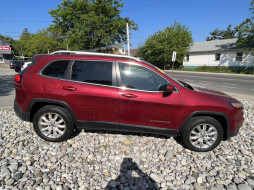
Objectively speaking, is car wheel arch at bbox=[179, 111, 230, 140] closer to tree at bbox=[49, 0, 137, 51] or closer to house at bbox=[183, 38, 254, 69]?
tree at bbox=[49, 0, 137, 51]

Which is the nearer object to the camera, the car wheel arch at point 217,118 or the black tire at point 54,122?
the car wheel arch at point 217,118

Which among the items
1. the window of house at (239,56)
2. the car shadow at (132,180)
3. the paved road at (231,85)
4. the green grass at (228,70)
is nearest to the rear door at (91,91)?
the car shadow at (132,180)

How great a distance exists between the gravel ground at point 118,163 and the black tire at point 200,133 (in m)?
0.14

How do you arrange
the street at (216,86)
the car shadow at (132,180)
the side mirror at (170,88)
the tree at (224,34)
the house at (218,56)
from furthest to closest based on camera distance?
the tree at (224,34)
the house at (218,56)
the street at (216,86)
the side mirror at (170,88)
the car shadow at (132,180)

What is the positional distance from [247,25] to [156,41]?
50.8 feet

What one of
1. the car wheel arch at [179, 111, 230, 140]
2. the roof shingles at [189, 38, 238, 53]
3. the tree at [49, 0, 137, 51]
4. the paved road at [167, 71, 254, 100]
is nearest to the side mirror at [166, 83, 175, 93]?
the car wheel arch at [179, 111, 230, 140]

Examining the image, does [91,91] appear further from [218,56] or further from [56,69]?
[218,56]

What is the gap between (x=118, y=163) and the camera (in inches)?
102

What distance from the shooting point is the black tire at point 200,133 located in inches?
110

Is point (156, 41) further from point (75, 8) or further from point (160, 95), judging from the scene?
point (160, 95)

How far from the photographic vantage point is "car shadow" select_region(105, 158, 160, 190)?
213 centimetres

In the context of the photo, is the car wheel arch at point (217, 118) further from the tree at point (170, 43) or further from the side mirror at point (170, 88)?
the tree at point (170, 43)

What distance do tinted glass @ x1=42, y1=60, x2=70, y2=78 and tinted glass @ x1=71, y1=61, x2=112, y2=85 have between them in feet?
0.67

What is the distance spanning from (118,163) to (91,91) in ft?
4.38
